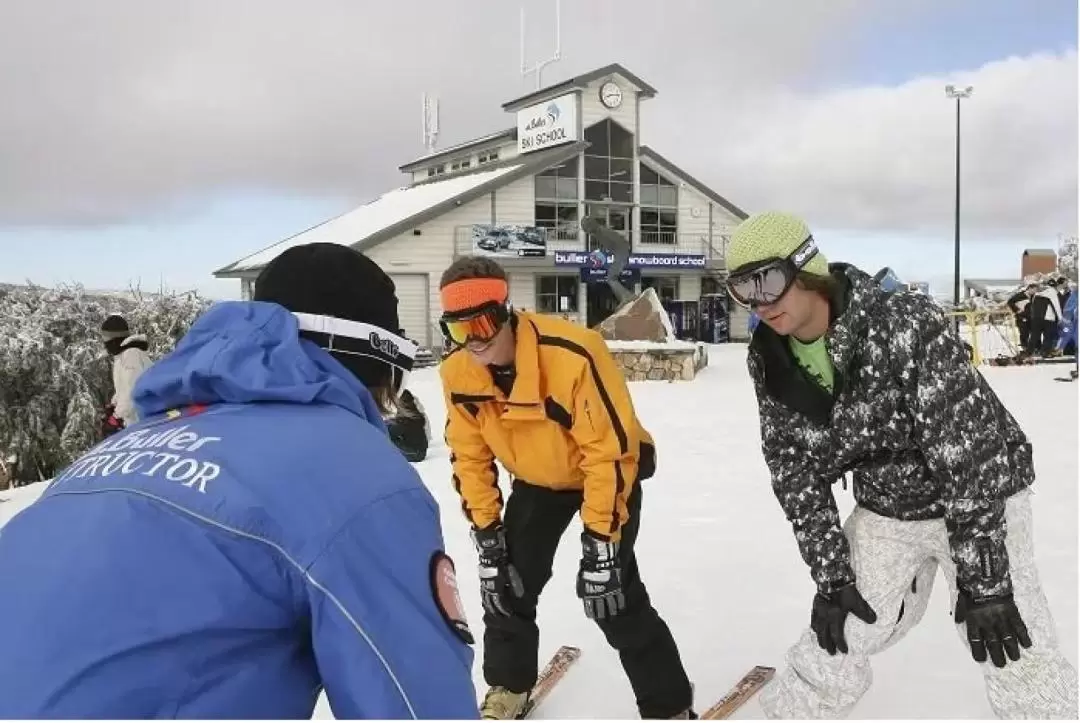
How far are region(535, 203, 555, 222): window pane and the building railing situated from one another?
19.8 inches

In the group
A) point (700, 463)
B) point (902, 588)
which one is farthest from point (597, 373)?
point (700, 463)

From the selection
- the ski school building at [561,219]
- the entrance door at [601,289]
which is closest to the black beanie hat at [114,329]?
the ski school building at [561,219]

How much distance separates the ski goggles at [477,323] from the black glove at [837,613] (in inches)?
54.1

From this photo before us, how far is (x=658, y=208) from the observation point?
3225 centimetres

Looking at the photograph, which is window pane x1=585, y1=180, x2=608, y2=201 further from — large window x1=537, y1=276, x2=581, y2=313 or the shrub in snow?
the shrub in snow

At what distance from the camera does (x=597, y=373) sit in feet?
10.0

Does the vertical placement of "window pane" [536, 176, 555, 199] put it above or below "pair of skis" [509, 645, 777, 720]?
above

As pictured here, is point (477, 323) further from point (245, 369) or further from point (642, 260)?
point (642, 260)

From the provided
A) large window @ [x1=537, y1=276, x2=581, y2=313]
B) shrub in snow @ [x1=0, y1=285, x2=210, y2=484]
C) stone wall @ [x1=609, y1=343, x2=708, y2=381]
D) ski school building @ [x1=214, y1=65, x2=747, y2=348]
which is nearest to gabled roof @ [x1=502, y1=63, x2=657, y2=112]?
ski school building @ [x1=214, y1=65, x2=747, y2=348]

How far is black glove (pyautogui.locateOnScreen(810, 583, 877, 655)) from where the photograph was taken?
8.89 feet

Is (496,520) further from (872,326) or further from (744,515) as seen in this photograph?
(744,515)

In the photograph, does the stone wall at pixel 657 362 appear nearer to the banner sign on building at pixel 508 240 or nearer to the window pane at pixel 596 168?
the banner sign on building at pixel 508 240

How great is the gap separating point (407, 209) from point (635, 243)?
817 centimetres

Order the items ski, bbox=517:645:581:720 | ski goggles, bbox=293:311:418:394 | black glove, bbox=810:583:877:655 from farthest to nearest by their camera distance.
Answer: ski, bbox=517:645:581:720 → black glove, bbox=810:583:877:655 → ski goggles, bbox=293:311:418:394
